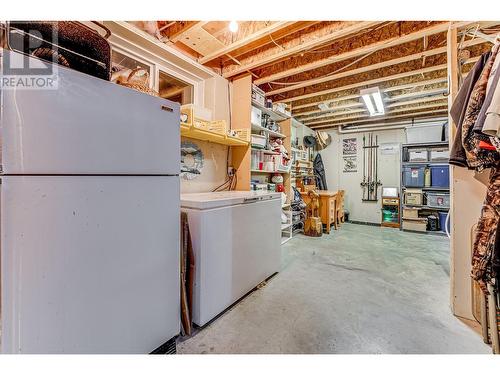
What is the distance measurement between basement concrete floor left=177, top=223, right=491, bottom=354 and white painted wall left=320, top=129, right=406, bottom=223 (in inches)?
104

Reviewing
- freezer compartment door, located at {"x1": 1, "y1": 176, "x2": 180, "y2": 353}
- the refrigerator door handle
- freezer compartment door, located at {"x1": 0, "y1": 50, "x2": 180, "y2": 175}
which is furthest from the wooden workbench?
freezer compartment door, located at {"x1": 0, "y1": 50, "x2": 180, "y2": 175}

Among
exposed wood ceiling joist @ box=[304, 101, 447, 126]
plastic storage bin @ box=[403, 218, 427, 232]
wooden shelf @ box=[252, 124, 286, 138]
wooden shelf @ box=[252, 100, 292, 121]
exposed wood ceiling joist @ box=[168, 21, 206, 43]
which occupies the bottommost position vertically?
plastic storage bin @ box=[403, 218, 427, 232]

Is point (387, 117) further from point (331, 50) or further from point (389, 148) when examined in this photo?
point (331, 50)

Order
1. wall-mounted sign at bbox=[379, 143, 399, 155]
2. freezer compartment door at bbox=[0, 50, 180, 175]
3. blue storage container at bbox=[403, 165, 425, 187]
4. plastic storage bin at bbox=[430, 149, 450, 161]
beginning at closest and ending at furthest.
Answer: freezer compartment door at bbox=[0, 50, 180, 175], plastic storage bin at bbox=[430, 149, 450, 161], blue storage container at bbox=[403, 165, 425, 187], wall-mounted sign at bbox=[379, 143, 399, 155]

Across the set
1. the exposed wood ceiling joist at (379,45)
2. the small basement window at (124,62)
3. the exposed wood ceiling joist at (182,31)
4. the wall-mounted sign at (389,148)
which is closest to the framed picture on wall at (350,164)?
the wall-mounted sign at (389,148)

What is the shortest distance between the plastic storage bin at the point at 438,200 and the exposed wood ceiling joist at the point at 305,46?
14.1ft

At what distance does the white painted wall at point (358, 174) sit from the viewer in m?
5.47

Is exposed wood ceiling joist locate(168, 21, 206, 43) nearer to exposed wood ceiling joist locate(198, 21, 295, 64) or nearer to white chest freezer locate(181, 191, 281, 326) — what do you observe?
exposed wood ceiling joist locate(198, 21, 295, 64)

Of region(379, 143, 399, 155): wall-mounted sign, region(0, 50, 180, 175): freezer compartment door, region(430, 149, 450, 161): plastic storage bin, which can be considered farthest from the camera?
region(379, 143, 399, 155): wall-mounted sign

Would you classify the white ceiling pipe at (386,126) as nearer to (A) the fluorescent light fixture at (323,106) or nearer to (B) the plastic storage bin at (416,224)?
(A) the fluorescent light fixture at (323,106)

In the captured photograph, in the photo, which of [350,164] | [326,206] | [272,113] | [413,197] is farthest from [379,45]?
[350,164]

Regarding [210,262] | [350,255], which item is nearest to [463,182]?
[350,255]

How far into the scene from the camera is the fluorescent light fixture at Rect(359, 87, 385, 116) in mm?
3363

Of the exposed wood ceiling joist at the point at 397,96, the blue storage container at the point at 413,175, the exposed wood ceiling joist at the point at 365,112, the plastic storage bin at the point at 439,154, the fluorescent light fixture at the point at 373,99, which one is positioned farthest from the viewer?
the blue storage container at the point at 413,175
